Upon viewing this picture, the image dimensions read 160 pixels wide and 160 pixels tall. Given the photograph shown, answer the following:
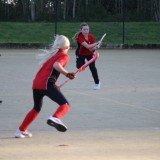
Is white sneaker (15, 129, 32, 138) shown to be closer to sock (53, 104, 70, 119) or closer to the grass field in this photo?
sock (53, 104, 70, 119)

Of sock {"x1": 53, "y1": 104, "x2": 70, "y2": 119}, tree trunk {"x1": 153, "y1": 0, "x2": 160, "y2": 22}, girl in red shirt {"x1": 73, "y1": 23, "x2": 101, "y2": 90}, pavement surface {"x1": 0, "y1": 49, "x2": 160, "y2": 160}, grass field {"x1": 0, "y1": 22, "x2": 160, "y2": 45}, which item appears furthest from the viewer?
tree trunk {"x1": 153, "y1": 0, "x2": 160, "y2": 22}

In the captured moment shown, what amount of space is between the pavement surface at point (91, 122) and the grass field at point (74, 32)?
70.7ft

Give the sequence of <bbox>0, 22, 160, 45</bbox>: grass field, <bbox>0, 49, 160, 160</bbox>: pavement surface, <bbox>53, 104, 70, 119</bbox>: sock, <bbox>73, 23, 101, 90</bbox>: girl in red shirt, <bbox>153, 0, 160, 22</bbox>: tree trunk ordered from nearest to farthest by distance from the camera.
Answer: <bbox>0, 49, 160, 160</bbox>: pavement surface → <bbox>53, 104, 70, 119</bbox>: sock → <bbox>73, 23, 101, 90</bbox>: girl in red shirt → <bbox>0, 22, 160, 45</bbox>: grass field → <bbox>153, 0, 160, 22</bbox>: tree trunk

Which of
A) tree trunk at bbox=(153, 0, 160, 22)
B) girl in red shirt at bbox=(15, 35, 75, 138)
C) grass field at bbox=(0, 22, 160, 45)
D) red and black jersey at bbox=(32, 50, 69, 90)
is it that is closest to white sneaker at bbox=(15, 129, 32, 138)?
girl in red shirt at bbox=(15, 35, 75, 138)

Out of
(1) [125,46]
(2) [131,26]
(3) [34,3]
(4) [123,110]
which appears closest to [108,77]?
(4) [123,110]

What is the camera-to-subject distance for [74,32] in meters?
39.9

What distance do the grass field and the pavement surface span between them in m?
21.5

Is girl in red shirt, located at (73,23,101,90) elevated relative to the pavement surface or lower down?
elevated

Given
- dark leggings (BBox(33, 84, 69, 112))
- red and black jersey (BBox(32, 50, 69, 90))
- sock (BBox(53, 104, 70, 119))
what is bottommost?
sock (BBox(53, 104, 70, 119))

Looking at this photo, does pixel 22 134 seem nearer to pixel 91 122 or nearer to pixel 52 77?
pixel 52 77

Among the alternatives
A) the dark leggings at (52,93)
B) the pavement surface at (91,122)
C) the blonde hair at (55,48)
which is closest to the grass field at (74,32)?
the pavement surface at (91,122)

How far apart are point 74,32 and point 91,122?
30.6m

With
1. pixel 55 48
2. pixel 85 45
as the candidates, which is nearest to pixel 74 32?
pixel 85 45

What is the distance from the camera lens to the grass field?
126 feet
